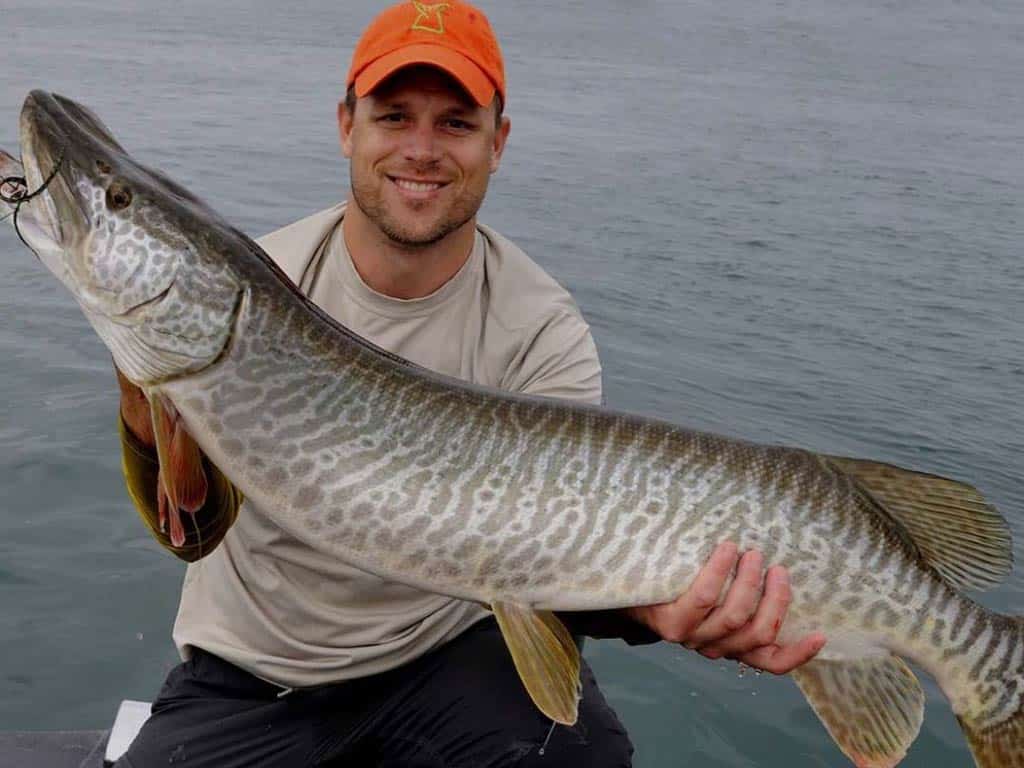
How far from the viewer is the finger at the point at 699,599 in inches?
94.9

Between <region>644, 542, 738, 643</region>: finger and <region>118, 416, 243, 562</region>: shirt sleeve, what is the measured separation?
0.98 meters

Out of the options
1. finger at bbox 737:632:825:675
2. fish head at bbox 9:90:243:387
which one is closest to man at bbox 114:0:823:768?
finger at bbox 737:632:825:675

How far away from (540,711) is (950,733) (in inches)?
79.4

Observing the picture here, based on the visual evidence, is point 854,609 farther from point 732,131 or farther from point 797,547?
point 732,131

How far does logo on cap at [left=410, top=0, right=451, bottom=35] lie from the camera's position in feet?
9.75

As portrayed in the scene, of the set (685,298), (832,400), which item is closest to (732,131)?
(685,298)

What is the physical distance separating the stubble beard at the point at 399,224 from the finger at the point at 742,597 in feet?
3.57

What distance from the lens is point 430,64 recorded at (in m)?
2.88

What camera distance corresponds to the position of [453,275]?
2.93 metres

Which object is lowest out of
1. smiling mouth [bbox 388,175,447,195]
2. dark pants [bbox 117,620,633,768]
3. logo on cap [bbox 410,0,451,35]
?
dark pants [bbox 117,620,633,768]

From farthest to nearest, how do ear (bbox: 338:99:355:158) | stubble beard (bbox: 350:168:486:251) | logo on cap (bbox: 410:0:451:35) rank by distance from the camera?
ear (bbox: 338:99:355:158) → logo on cap (bbox: 410:0:451:35) → stubble beard (bbox: 350:168:486:251)

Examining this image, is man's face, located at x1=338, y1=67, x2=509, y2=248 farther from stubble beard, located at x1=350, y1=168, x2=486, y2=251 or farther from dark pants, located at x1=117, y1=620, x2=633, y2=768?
dark pants, located at x1=117, y1=620, x2=633, y2=768

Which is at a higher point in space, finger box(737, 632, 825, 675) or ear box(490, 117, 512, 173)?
ear box(490, 117, 512, 173)

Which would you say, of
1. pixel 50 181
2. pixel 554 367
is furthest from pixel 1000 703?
pixel 50 181
